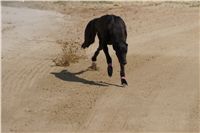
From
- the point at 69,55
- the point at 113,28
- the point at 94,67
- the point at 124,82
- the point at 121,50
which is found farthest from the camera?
the point at 69,55

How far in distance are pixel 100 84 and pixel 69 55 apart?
6.48ft

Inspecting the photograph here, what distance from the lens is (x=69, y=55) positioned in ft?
42.2

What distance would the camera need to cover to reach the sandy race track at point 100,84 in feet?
29.9

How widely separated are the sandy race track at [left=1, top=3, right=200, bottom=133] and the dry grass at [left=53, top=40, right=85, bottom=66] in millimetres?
149

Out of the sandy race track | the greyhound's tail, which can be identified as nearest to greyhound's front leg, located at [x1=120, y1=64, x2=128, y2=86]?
the sandy race track

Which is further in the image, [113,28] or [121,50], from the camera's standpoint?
[113,28]

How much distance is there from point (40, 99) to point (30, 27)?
7.50 m

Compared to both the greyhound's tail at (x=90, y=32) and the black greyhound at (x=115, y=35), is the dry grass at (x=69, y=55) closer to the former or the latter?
the greyhound's tail at (x=90, y=32)

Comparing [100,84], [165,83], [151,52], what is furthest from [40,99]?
[151,52]

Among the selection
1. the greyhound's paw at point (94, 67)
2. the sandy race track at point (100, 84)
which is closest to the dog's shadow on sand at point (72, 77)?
the sandy race track at point (100, 84)

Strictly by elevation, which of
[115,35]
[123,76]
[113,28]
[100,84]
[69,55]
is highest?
[113,28]

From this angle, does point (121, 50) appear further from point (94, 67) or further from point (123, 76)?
point (94, 67)

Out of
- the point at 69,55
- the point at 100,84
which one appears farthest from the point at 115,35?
the point at 69,55

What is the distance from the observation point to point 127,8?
21531mm
